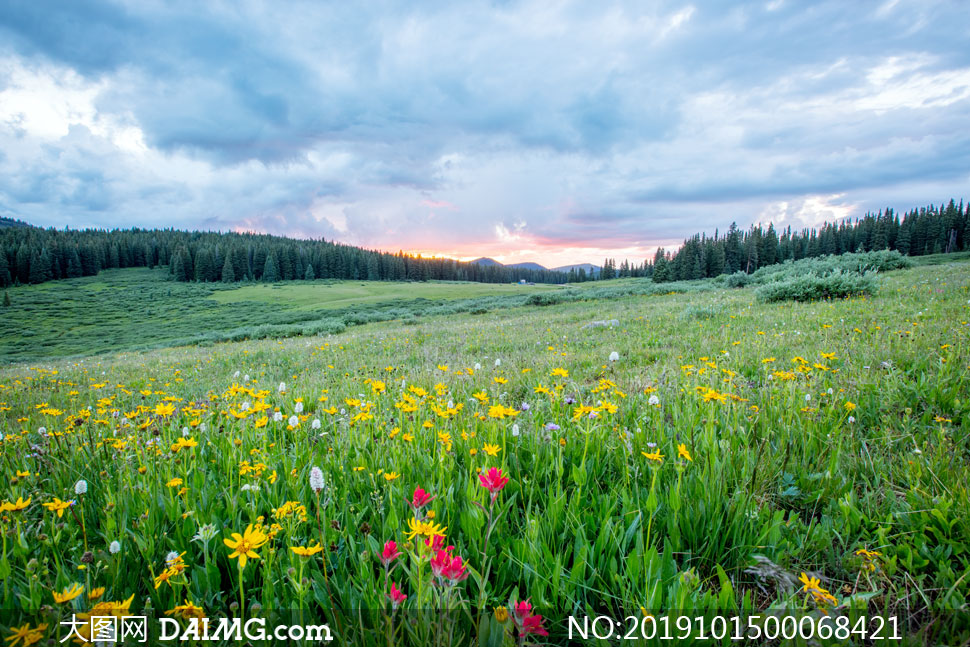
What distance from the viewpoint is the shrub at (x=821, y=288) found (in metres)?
11.3

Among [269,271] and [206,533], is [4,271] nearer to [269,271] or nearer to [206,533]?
[269,271]

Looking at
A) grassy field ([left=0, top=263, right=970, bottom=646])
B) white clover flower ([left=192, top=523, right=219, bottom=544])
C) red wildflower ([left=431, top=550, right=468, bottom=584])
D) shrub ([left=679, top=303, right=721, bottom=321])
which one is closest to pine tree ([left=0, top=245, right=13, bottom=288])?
grassy field ([left=0, top=263, right=970, bottom=646])

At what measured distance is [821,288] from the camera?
477 inches

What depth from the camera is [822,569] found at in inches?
69.2

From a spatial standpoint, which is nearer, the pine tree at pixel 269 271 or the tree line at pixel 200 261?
the tree line at pixel 200 261

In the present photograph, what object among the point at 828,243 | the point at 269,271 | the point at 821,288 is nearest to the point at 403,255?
the point at 269,271

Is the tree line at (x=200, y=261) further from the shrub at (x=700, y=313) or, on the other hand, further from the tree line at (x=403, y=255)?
the shrub at (x=700, y=313)

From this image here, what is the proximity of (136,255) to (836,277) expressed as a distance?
157609 millimetres

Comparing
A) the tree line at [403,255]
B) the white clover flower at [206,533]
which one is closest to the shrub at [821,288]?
the white clover flower at [206,533]

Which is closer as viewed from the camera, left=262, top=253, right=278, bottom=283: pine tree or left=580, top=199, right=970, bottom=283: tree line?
left=580, top=199, right=970, bottom=283: tree line

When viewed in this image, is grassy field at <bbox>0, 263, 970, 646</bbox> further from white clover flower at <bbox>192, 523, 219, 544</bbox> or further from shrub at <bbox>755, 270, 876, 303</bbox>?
shrub at <bbox>755, 270, 876, 303</bbox>

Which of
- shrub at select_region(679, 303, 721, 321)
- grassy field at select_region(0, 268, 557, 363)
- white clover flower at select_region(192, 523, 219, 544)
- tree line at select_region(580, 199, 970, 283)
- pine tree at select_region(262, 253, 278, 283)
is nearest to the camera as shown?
white clover flower at select_region(192, 523, 219, 544)

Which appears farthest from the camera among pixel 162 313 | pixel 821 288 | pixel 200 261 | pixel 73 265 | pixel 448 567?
pixel 200 261

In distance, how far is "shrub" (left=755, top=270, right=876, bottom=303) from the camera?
11326 millimetres
